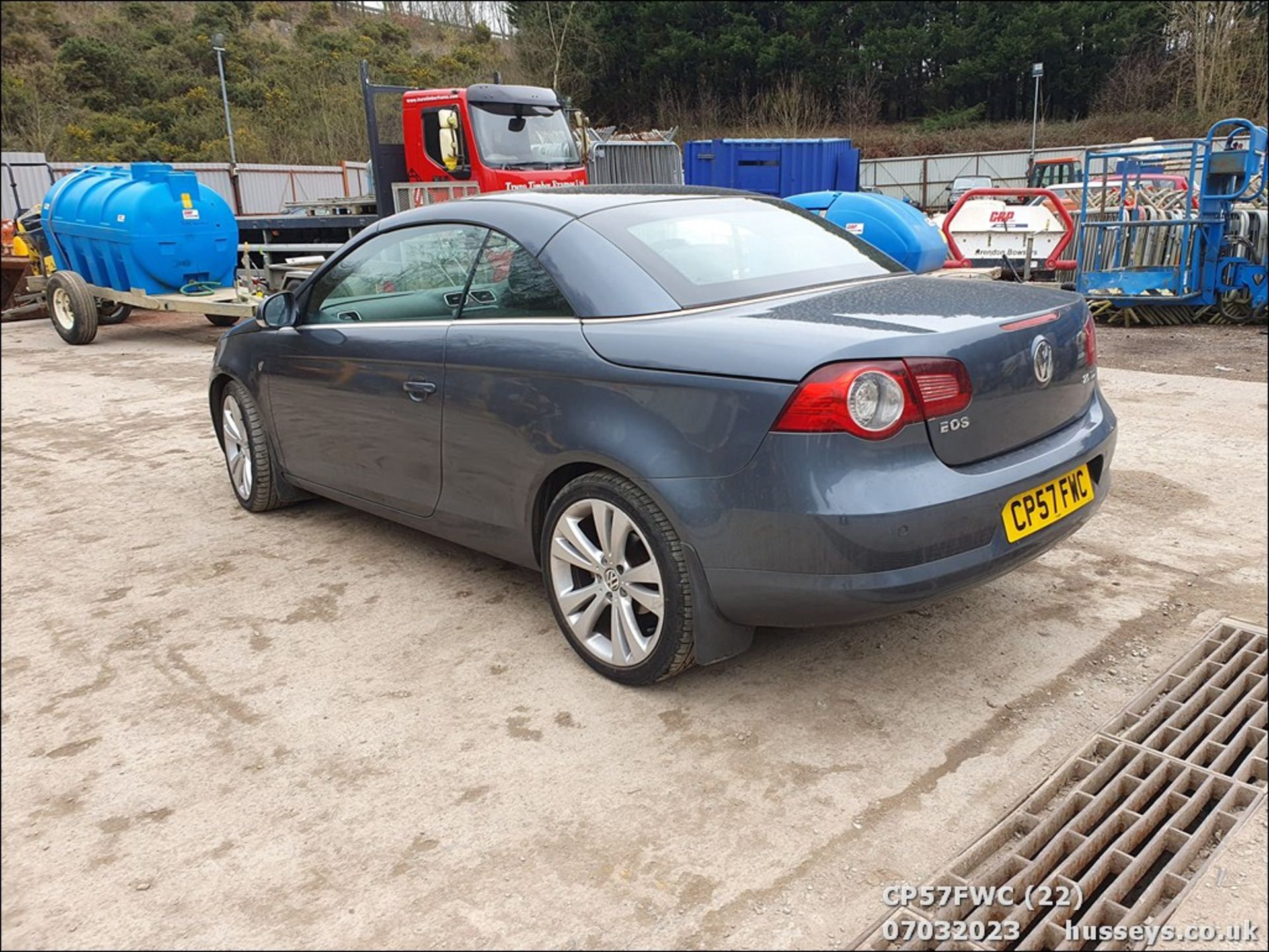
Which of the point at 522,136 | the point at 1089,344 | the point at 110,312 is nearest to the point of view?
the point at 1089,344

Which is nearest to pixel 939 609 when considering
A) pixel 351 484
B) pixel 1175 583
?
pixel 1175 583

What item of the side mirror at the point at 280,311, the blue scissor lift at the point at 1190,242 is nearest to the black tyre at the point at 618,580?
the side mirror at the point at 280,311

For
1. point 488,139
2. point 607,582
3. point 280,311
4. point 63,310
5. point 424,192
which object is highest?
point 488,139

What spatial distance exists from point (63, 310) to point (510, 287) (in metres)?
10.0

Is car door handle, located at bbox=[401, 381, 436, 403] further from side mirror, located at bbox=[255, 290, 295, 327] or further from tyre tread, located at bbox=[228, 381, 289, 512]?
tyre tread, located at bbox=[228, 381, 289, 512]

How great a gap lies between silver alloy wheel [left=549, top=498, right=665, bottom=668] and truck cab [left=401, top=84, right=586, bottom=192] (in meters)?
8.40

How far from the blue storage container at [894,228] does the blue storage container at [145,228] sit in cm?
642

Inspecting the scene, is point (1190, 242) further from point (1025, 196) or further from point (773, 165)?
point (773, 165)

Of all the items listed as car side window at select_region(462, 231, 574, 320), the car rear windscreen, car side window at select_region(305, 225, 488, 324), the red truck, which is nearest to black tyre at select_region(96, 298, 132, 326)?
the red truck

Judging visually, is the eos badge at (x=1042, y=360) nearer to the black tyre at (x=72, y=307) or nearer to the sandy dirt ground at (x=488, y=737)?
the sandy dirt ground at (x=488, y=737)

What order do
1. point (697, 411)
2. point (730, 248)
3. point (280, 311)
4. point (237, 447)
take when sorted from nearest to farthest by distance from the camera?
point (697, 411)
point (730, 248)
point (280, 311)
point (237, 447)

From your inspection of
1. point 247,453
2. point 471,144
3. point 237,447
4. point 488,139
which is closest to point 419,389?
point 247,453

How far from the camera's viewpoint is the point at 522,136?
11273mm

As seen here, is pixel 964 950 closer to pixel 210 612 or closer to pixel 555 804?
pixel 555 804
